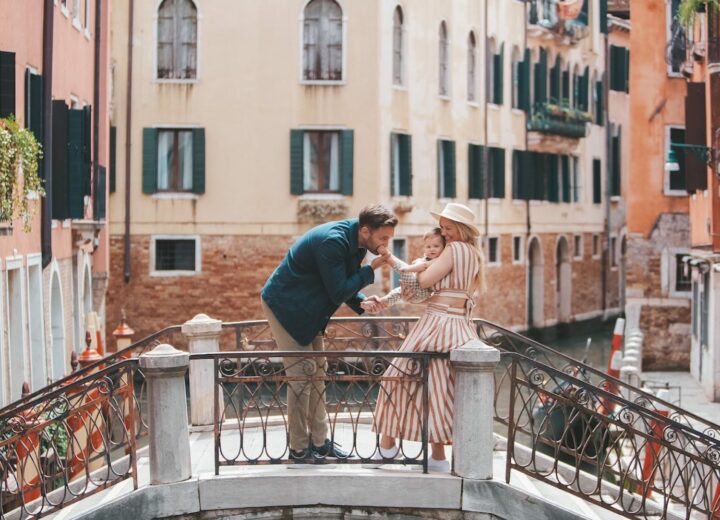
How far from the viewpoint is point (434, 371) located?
880 cm

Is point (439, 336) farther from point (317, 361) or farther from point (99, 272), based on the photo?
point (99, 272)

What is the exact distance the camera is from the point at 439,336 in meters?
8.95

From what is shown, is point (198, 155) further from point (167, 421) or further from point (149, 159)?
point (167, 421)

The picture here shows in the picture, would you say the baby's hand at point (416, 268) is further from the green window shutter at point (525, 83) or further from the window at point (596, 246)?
the window at point (596, 246)

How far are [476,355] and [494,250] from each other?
1058 inches

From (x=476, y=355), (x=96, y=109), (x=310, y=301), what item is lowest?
(x=476, y=355)

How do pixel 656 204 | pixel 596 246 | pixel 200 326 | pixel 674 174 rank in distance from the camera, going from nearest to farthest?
pixel 200 326 < pixel 674 174 < pixel 656 204 < pixel 596 246

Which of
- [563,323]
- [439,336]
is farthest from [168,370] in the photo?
[563,323]

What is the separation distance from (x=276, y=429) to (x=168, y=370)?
2.43 meters

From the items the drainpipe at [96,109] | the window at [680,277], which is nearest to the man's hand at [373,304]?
the drainpipe at [96,109]

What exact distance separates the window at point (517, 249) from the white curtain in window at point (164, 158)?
10.8 metres

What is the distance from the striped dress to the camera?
8797 mm

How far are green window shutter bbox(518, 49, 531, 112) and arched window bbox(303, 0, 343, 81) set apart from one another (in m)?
9.19

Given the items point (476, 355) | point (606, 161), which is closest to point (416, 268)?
point (476, 355)
